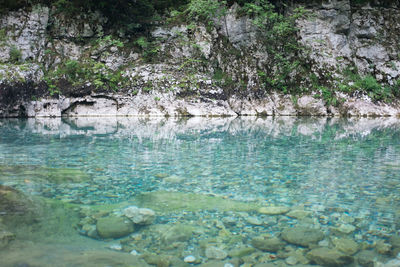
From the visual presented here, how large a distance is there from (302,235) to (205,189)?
5.66 feet

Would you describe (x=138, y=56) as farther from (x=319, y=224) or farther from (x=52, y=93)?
(x=319, y=224)

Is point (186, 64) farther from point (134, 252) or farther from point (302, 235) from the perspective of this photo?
point (134, 252)

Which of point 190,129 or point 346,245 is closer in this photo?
point 346,245

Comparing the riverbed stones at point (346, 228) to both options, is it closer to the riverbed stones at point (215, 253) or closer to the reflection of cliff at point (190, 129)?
the riverbed stones at point (215, 253)

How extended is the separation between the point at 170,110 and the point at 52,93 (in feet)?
24.8

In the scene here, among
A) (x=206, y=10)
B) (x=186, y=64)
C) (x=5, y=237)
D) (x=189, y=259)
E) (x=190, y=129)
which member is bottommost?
(x=189, y=259)

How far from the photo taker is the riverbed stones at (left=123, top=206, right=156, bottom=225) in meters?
3.22

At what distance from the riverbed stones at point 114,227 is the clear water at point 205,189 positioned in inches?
4.0

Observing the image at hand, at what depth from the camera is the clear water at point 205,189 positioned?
2734 millimetres

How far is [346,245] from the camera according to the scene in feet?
8.87

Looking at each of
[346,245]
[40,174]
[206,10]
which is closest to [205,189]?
[346,245]

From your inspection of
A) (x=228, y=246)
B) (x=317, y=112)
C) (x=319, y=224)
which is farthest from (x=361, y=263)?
(x=317, y=112)

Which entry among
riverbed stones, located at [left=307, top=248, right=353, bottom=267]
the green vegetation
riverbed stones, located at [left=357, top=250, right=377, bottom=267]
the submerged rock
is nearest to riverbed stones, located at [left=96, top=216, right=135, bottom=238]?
the submerged rock

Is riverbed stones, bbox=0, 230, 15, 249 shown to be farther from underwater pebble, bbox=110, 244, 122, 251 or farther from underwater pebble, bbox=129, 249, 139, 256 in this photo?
underwater pebble, bbox=129, 249, 139, 256
